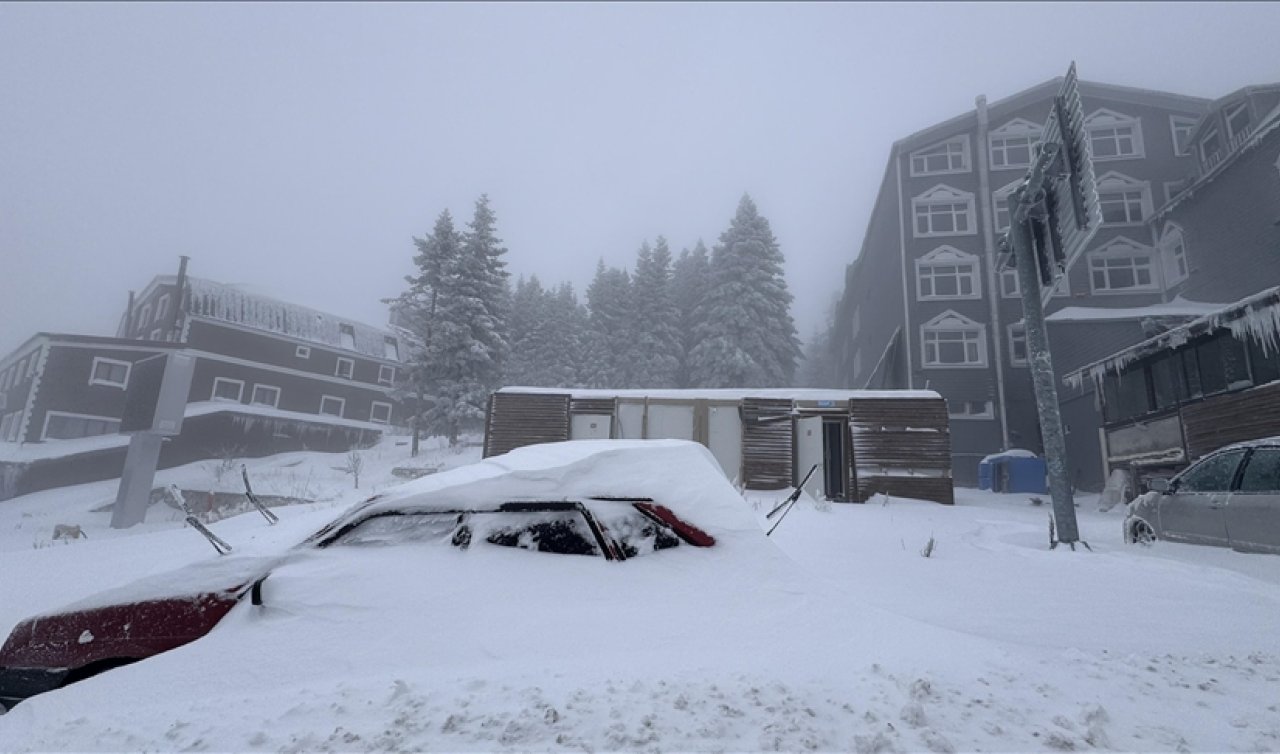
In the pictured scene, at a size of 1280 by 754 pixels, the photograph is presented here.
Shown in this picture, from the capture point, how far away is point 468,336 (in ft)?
100

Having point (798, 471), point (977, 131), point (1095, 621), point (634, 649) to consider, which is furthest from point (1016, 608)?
point (977, 131)

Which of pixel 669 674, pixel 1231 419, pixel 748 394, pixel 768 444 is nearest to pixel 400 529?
pixel 669 674

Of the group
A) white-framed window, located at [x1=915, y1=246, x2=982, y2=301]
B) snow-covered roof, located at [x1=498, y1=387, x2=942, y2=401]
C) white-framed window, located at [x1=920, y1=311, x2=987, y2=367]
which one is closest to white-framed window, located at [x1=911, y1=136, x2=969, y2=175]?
white-framed window, located at [x1=915, y1=246, x2=982, y2=301]

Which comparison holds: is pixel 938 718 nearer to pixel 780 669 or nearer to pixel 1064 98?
pixel 780 669

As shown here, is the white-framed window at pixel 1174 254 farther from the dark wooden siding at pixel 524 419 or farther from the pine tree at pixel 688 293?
the dark wooden siding at pixel 524 419

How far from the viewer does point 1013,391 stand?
26672mm

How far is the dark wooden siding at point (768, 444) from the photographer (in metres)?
17.5

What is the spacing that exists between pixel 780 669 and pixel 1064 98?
36.0 feet

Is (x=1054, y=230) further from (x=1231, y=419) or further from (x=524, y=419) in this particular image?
(x=524, y=419)

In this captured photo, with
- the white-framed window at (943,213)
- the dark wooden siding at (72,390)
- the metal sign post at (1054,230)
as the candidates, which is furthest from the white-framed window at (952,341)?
the dark wooden siding at (72,390)

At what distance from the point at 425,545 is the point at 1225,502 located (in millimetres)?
8659

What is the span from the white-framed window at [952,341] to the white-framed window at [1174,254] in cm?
763

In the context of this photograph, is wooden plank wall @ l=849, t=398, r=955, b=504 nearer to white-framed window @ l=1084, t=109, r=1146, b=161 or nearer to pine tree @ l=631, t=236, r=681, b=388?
pine tree @ l=631, t=236, r=681, b=388

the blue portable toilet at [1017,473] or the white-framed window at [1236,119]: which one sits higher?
the white-framed window at [1236,119]
